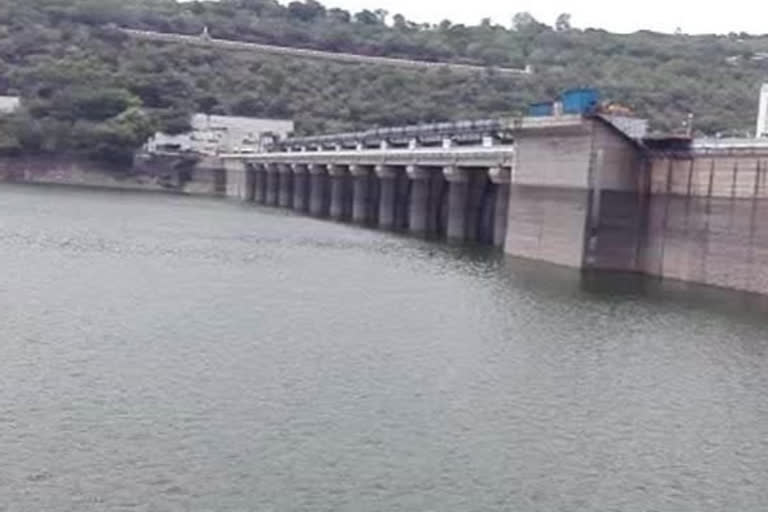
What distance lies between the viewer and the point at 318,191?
10712 centimetres

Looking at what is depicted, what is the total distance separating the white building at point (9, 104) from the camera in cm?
12838

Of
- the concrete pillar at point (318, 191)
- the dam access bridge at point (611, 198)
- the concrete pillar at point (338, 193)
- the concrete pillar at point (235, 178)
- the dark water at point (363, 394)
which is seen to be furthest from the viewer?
the concrete pillar at point (235, 178)

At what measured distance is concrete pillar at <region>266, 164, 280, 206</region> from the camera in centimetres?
12015

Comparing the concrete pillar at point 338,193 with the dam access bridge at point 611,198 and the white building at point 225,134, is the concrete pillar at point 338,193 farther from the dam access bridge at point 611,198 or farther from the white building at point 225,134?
the white building at point 225,134

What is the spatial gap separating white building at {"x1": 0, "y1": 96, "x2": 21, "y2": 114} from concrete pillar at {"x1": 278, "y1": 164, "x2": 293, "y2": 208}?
35.9 meters

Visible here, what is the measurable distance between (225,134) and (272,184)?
22444mm

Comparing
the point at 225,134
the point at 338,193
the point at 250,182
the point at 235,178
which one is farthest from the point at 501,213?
the point at 225,134

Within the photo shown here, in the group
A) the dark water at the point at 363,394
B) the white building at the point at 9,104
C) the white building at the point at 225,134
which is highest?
the white building at the point at 9,104

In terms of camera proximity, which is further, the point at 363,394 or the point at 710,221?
the point at 710,221

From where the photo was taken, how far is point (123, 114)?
13038cm

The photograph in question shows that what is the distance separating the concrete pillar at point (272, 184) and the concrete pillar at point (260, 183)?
3.60 feet

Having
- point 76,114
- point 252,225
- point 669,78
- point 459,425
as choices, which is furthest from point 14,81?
point 459,425

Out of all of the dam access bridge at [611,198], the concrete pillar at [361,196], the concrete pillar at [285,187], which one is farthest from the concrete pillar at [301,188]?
the dam access bridge at [611,198]

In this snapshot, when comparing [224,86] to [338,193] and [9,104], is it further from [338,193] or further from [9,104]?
[338,193]
